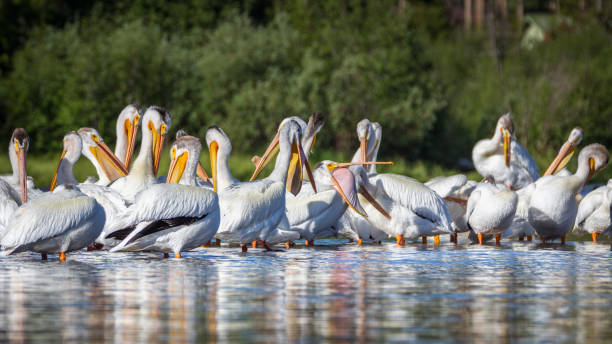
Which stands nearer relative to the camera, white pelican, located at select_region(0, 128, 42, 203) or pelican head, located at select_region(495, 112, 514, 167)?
white pelican, located at select_region(0, 128, 42, 203)

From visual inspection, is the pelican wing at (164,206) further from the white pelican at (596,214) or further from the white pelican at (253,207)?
the white pelican at (596,214)

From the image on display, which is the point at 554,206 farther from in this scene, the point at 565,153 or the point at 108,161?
the point at 565,153

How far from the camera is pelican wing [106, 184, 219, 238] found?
9.42 metres

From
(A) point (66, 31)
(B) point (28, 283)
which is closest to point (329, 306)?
(B) point (28, 283)

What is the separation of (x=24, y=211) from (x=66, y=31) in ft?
73.0

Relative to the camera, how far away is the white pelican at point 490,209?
11375mm

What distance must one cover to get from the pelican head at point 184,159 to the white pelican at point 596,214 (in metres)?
4.41

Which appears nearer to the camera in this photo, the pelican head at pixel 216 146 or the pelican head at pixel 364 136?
the pelican head at pixel 216 146

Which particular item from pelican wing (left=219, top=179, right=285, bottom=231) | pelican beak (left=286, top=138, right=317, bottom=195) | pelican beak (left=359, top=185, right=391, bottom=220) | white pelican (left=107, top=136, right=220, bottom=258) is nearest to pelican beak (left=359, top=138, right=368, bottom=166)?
pelican beak (left=286, top=138, right=317, bottom=195)

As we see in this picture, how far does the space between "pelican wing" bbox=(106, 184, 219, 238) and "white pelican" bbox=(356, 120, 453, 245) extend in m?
2.70

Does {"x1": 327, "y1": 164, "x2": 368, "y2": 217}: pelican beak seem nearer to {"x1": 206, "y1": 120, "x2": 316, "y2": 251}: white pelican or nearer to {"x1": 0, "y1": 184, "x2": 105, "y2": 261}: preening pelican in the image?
{"x1": 206, "y1": 120, "x2": 316, "y2": 251}: white pelican

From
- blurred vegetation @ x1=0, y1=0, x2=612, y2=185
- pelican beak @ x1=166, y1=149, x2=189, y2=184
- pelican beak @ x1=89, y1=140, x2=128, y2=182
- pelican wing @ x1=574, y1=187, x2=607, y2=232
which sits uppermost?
blurred vegetation @ x1=0, y1=0, x2=612, y2=185

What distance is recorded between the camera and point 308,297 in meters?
7.11

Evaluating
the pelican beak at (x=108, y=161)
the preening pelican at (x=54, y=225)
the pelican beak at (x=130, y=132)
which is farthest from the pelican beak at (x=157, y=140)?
the preening pelican at (x=54, y=225)
